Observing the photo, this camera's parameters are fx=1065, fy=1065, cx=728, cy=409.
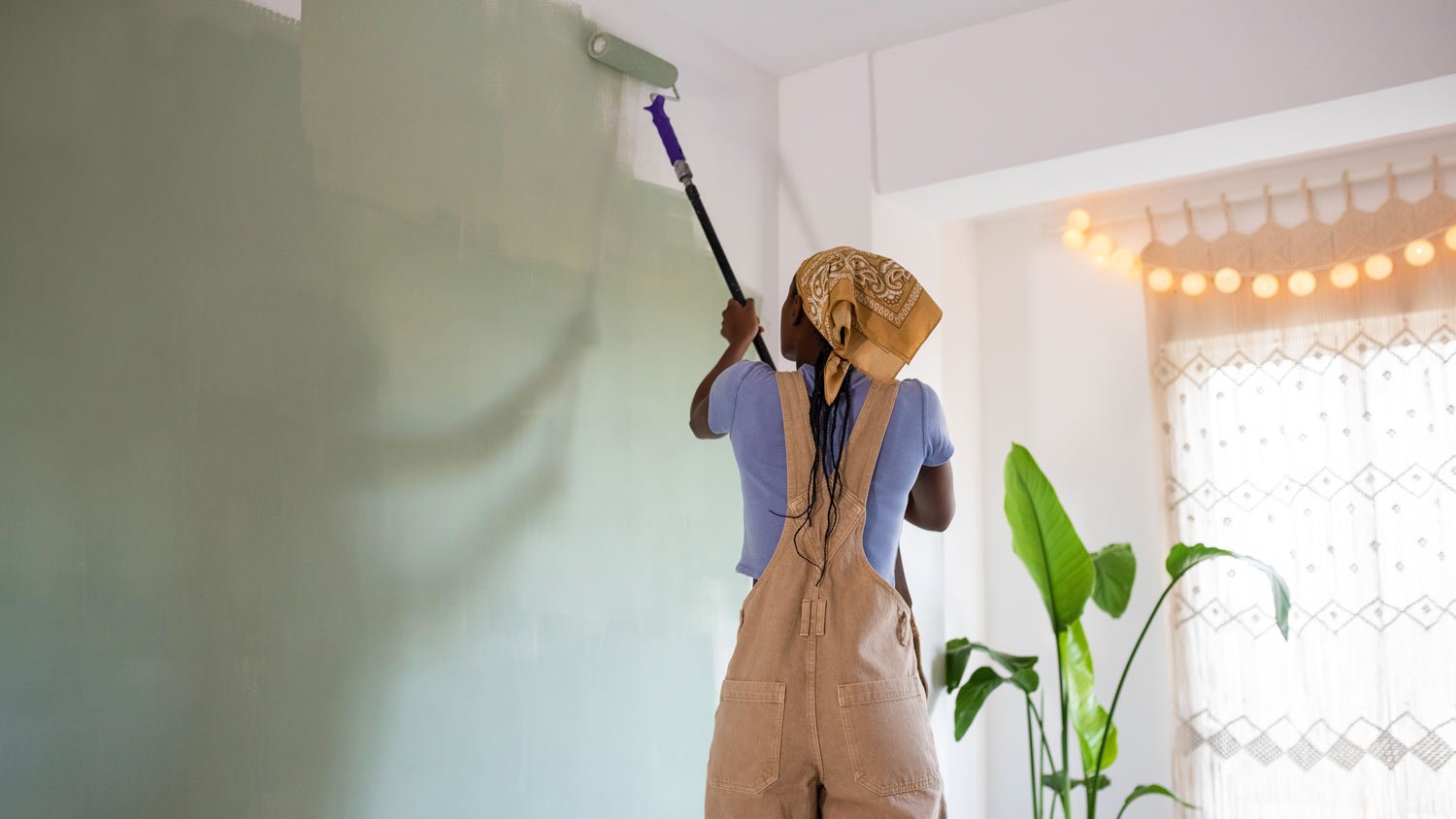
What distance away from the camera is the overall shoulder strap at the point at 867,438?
1.52 meters

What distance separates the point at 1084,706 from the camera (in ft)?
8.90

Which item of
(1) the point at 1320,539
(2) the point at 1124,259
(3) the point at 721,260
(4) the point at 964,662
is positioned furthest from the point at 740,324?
(1) the point at 1320,539

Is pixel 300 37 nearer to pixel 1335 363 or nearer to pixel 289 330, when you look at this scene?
pixel 289 330

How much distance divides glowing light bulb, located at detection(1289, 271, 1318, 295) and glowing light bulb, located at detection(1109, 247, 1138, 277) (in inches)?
17.2

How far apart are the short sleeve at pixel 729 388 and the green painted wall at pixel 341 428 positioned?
49cm

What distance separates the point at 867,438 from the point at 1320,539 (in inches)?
78.3

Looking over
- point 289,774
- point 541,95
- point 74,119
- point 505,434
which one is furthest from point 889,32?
point 289,774

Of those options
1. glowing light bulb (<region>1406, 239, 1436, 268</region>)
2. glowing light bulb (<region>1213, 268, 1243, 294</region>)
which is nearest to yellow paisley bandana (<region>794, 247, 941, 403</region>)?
glowing light bulb (<region>1213, 268, 1243, 294</region>)

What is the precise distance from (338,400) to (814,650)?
85cm

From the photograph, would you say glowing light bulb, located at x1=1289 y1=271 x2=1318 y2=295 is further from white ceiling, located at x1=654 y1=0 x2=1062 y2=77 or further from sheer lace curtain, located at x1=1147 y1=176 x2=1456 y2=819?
white ceiling, located at x1=654 y1=0 x2=1062 y2=77

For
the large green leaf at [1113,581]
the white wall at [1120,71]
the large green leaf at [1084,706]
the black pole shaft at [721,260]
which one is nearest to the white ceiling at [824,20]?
the white wall at [1120,71]

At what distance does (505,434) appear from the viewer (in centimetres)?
196

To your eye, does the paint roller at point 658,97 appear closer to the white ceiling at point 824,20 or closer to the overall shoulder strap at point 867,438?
the white ceiling at point 824,20

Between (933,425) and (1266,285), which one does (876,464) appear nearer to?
(933,425)
